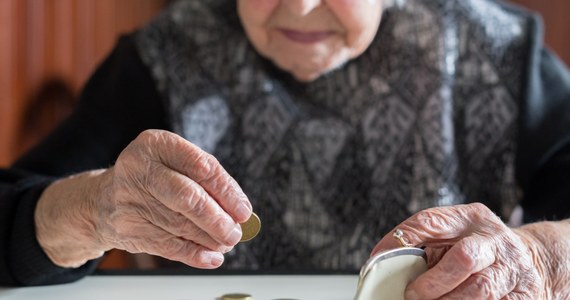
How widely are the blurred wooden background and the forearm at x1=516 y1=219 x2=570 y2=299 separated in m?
1.00

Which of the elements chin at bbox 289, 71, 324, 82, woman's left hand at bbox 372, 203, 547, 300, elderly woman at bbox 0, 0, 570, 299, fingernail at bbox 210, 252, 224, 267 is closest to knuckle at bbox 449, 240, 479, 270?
woman's left hand at bbox 372, 203, 547, 300

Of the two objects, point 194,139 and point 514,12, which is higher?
point 514,12

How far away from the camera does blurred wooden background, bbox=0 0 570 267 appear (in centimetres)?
152

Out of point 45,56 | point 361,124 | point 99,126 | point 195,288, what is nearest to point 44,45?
point 45,56

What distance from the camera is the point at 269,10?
1.33 m

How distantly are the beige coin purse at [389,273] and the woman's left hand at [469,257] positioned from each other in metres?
0.01

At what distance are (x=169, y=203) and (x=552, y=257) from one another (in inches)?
17.1

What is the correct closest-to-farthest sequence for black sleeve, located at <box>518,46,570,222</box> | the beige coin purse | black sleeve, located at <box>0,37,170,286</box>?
the beige coin purse → black sleeve, located at <box>0,37,170,286</box> → black sleeve, located at <box>518,46,570,222</box>

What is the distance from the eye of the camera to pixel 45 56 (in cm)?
168

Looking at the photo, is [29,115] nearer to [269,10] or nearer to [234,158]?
[234,158]

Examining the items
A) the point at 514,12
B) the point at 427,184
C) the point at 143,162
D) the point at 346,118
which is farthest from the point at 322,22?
the point at 143,162

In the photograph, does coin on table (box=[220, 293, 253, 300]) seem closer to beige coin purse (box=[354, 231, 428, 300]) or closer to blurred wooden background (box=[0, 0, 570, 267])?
beige coin purse (box=[354, 231, 428, 300])

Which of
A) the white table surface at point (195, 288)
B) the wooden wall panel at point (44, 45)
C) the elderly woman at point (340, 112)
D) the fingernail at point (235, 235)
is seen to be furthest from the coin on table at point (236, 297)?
the wooden wall panel at point (44, 45)

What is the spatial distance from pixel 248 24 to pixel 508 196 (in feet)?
1.84
